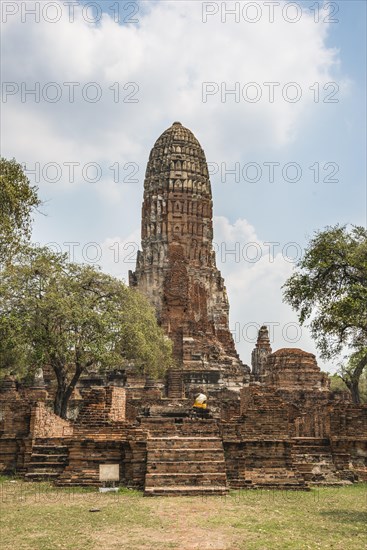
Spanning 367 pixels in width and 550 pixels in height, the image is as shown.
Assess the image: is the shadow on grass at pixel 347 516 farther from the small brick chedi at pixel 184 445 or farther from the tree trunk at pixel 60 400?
the tree trunk at pixel 60 400

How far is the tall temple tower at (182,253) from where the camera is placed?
174ft

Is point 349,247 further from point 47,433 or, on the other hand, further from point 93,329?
point 47,433

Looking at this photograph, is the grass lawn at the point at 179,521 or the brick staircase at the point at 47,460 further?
the brick staircase at the point at 47,460

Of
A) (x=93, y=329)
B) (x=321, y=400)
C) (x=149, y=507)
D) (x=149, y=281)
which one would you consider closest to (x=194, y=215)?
(x=149, y=281)

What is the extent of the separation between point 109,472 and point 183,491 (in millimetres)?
1933

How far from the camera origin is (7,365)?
120 feet

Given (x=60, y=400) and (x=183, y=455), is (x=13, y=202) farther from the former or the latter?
(x=60, y=400)

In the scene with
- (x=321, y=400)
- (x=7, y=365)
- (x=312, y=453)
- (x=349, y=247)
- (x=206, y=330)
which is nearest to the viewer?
(x=312, y=453)

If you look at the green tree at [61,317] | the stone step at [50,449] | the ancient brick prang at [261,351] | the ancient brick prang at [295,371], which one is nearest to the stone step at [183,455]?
the stone step at [50,449]

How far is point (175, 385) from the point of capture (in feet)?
137

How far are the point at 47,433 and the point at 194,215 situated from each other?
4211cm

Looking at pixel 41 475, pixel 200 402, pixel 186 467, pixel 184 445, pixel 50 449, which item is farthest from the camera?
pixel 200 402

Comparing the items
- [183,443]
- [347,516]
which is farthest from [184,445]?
[347,516]

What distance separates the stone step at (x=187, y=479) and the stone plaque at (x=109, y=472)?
96cm
